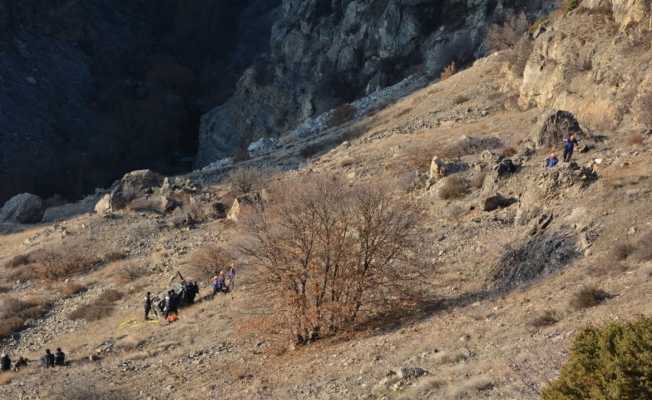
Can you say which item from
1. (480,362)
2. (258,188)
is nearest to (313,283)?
(480,362)

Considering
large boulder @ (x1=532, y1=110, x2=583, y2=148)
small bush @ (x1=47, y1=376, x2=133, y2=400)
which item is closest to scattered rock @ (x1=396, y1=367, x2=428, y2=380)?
small bush @ (x1=47, y1=376, x2=133, y2=400)

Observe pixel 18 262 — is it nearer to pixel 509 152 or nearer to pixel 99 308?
pixel 99 308

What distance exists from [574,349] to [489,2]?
45.2 meters

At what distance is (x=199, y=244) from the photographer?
→ 28.6 meters

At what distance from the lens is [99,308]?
928 inches

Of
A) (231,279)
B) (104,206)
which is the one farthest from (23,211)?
(231,279)

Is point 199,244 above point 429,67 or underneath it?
underneath

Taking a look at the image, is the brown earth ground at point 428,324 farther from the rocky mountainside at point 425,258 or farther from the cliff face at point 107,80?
the cliff face at point 107,80

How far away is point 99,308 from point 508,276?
526 inches

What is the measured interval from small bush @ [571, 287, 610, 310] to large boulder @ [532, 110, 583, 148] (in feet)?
41.4

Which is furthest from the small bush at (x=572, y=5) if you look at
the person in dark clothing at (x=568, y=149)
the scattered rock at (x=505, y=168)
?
the scattered rock at (x=505, y=168)

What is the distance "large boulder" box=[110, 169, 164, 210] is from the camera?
3696 cm

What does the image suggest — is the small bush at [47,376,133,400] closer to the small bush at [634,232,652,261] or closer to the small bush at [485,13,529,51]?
the small bush at [634,232,652,261]

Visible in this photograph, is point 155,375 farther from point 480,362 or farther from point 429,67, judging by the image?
point 429,67
